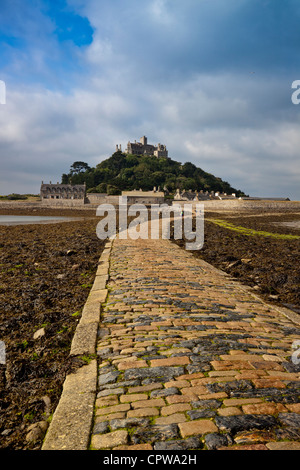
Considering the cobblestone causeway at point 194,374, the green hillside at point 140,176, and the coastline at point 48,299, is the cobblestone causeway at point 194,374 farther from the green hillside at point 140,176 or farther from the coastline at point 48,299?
the green hillside at point 140,176

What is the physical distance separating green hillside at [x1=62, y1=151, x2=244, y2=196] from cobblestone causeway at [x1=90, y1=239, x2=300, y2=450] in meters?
91.4

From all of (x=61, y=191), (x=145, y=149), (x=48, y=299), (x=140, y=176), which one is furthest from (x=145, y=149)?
(x=48, y=299)

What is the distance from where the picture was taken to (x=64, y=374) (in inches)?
154

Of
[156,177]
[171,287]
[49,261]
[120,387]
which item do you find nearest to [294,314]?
[171,287]

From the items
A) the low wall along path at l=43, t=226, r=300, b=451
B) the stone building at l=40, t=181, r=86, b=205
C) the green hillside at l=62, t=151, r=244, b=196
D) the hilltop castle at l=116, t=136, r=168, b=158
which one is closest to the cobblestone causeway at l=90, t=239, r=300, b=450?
the low wall along path at l=43, t=226, r=300, b=451

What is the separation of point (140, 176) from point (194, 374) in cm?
11886

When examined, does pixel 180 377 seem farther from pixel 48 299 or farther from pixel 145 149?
pixel 145 149

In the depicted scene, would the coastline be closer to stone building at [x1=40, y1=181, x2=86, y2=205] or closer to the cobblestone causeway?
the cobblestone causeway

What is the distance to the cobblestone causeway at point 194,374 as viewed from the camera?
9.00 ft

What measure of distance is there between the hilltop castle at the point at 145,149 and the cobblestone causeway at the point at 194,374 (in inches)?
5824

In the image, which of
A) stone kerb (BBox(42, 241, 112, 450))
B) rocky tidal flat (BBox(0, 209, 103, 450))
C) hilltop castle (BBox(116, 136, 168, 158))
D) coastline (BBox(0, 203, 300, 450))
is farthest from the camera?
hilltop castle (BBox(116, 136, 168, 158))

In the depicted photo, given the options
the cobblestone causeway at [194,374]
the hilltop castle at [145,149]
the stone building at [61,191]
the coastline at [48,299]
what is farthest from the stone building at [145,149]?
the cobblestone causeway at [194,374]

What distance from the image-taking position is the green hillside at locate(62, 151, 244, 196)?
359 feet

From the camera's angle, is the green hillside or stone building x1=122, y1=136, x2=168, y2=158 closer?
the green hillside
